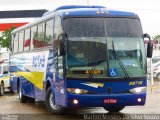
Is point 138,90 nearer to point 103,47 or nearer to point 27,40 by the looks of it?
point 103,47

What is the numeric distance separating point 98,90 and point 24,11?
87.1 metres

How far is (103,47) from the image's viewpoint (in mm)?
11992

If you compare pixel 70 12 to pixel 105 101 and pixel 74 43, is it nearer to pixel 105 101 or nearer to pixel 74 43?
pixel 74 43

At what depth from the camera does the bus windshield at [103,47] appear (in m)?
11.8

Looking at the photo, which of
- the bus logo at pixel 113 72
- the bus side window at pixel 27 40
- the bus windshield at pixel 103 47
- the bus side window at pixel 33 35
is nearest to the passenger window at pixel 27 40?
the bus side window at pixel 27 40

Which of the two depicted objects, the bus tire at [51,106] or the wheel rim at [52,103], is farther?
the wheel rim at [52,103]

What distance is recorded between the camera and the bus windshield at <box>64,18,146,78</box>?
38.7ft

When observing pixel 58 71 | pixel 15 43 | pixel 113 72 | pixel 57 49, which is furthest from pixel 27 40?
pixel 113 72

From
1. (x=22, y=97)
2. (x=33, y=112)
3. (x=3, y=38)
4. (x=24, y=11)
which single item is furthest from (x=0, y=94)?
(x=24, y=11)

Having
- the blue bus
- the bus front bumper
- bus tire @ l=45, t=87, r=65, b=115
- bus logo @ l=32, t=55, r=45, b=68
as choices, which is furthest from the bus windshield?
bus logo @ l=32, t=55, r=45, b=68

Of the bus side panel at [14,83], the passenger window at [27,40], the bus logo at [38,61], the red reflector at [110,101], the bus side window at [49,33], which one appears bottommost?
the bus side panel at [14,83]

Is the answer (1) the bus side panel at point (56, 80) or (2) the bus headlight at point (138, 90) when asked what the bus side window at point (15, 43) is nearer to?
(1) the bus side panel at point (56, 80)

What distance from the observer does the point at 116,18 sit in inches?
496

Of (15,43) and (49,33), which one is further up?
(49,33)
